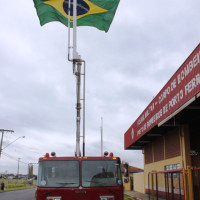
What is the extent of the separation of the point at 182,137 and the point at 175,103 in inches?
159

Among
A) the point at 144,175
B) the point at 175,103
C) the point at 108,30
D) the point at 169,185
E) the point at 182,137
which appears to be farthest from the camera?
the point at 144,175

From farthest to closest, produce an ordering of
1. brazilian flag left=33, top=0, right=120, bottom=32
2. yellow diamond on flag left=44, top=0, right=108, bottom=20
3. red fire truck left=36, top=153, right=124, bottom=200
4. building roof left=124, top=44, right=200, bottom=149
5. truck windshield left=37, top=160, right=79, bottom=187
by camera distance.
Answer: yellow diamond on flag left=44, top=0, right=108, bottom=20
brazilian flag left=33, top=0, right=120, bottom=32
building roof left=124, top=44, right=200, bottom=149
truck windshield left=37, top=160, right=79, bottom=187
red fire truck left=36, top=153, right=124, bottom=200

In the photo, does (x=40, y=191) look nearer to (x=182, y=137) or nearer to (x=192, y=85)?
(x=192, y=85)

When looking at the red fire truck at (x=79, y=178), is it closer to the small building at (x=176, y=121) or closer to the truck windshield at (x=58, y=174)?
the truck windshield at (x=58, y=174)

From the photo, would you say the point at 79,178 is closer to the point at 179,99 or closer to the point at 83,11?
the point at 179,99

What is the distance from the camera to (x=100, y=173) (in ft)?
27.5

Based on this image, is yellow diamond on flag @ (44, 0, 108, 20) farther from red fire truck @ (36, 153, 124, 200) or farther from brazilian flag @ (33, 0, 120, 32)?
red fire truck @ (36, 153, 124, 200)

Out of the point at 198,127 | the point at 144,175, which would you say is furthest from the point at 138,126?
the point at 144,175

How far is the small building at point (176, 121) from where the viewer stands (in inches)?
442

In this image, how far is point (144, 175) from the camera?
28234 millimetres

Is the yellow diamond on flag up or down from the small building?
up

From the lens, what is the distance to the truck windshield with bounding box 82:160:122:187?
825 centimetres

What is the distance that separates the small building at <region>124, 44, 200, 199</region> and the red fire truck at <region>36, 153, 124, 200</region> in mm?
3488

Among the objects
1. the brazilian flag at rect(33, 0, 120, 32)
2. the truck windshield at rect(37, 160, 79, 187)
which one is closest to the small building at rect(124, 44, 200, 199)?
the brazilian flag at rect(33, 0, 120, 32)
